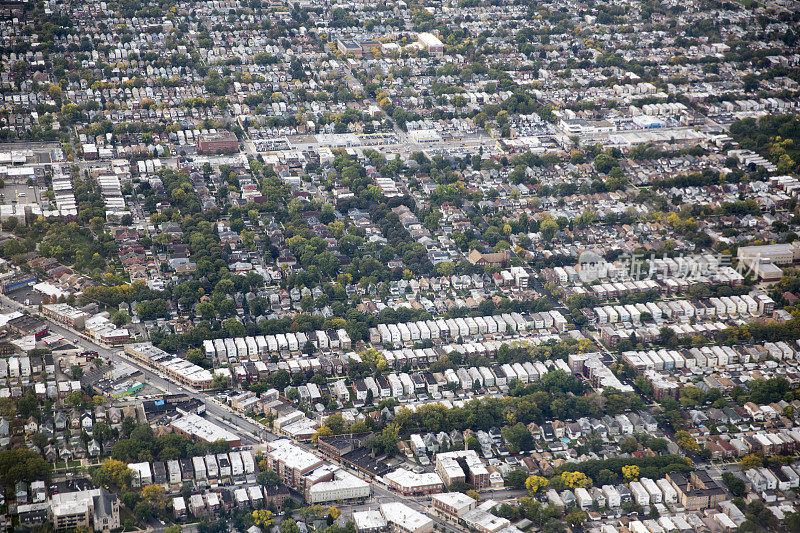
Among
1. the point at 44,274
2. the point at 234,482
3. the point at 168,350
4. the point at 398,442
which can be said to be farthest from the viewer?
the point at 44,274

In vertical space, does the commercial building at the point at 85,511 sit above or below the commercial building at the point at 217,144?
below

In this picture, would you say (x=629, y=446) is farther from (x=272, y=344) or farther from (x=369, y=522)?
(x=272, y=344)

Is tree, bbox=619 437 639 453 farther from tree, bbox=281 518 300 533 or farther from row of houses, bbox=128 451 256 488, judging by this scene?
row of houses, bbox=128 451 256 488

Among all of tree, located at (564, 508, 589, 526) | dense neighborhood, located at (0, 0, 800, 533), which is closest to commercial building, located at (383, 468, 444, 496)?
dense neighborhood, located at (0, 0, 800, 533)

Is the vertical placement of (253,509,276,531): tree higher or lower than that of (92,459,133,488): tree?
lower

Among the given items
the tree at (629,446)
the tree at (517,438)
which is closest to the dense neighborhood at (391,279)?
the tree at (517,438)

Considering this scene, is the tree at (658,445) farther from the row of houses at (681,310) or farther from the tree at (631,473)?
the row of houses at (681,310)

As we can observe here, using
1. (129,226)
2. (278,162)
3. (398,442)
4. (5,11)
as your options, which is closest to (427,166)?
(278,162)

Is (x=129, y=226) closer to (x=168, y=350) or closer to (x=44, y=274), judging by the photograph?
(x=44, y=274)
